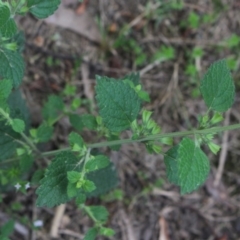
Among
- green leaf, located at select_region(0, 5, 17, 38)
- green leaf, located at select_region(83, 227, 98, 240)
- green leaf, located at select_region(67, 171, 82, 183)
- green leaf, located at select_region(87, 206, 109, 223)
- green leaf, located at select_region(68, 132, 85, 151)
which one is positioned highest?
green leaf, located at select_region(0, 5, 17, 38)

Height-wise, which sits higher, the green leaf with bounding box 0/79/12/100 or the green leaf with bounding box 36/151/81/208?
the green leaf with bounding box 0/79/12/100

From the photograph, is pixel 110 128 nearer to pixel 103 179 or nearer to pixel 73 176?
pixel 73 176

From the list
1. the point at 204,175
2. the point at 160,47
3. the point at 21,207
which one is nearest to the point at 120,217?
the point at 21,207

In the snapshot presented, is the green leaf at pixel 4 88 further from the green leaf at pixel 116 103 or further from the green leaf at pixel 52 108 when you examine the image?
the green leaf at pixel 52 108

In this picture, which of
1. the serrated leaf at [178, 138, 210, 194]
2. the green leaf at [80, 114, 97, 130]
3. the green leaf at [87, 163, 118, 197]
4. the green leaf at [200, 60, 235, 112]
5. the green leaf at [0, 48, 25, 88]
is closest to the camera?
the serrated leaf at [178, 138, 210, 194]

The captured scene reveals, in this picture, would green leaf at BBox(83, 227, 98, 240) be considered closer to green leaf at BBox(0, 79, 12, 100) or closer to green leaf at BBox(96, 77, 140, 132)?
green leaf at BBox(96, 77, 140, 132)

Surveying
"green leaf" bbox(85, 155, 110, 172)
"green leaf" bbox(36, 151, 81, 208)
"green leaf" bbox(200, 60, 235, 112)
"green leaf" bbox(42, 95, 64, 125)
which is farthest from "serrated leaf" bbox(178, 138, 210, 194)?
"green leaf" bbox(42, 95, 64, 125)
